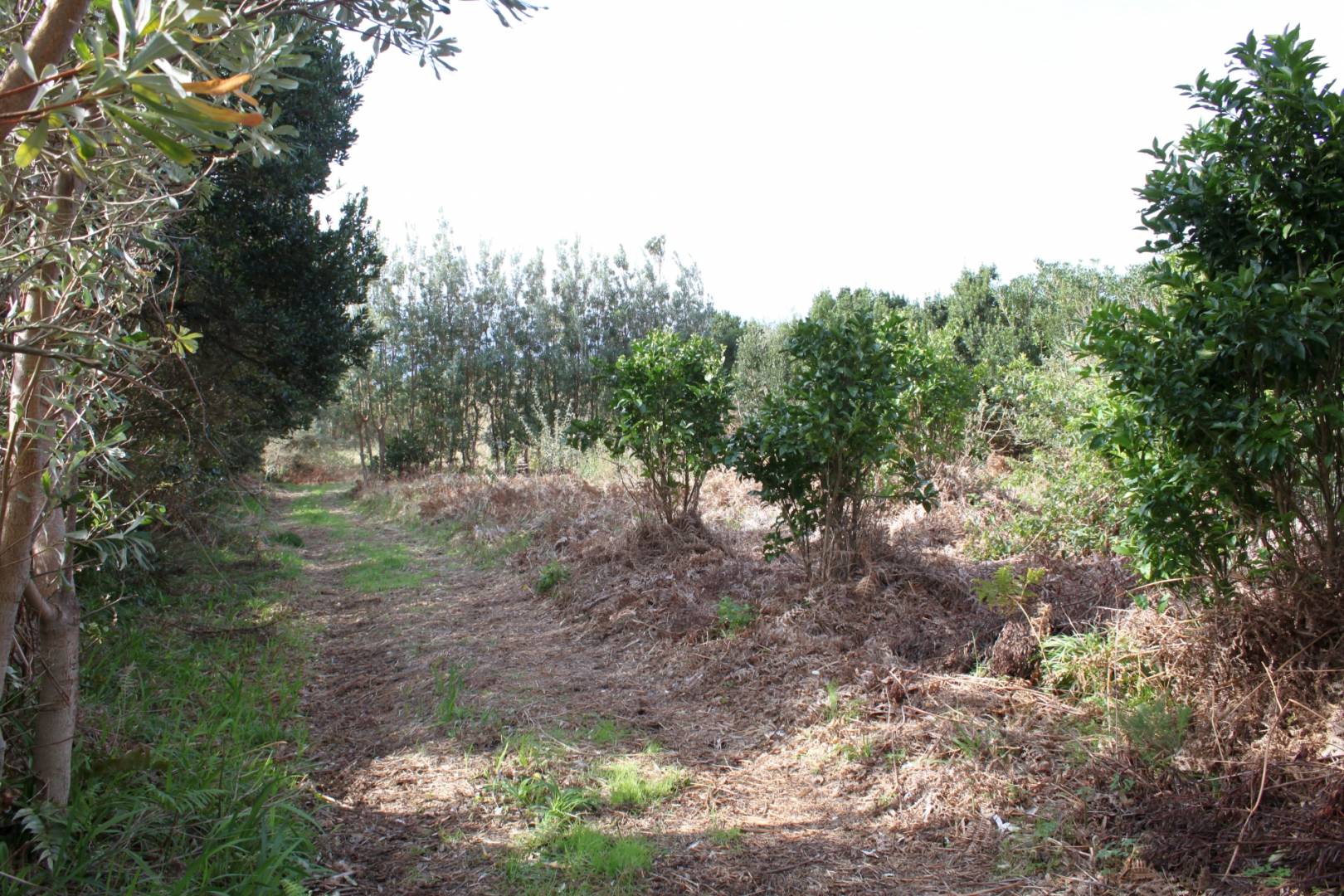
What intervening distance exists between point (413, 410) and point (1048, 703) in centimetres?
2424

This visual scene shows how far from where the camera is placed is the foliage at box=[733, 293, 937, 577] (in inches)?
246

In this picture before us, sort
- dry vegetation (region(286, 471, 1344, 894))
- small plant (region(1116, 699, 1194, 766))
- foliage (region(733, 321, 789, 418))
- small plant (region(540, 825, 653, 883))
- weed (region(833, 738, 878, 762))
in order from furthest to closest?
foliage (region(733, 321, 789, 418)), weed (region(833, 738, 878, 762)), small plant (region(1116, 699, 1194, 766)), small plant (region(540, 825, 653, 883)), dry vegetation (region(286, 471, 1344, 894))

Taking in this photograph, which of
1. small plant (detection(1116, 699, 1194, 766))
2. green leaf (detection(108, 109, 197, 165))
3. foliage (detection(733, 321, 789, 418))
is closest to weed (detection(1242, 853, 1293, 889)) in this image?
small plant (detection(1116, 699, 1194, 766))

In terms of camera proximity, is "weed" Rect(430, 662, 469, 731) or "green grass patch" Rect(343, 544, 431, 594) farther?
"green grass patch" Rect(343, 544, 431, 594)

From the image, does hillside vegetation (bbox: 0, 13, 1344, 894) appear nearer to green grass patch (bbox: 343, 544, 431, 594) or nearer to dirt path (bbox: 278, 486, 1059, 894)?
dirt path (bbox: 278, 486, 1059, 894)

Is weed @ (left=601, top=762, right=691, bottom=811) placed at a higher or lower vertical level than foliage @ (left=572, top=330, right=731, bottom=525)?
lower

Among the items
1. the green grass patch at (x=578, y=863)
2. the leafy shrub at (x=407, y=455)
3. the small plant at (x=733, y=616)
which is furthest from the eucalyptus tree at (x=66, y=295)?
the leafy shrub at (x=407, y=455)

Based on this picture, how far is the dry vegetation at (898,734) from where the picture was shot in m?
3.18

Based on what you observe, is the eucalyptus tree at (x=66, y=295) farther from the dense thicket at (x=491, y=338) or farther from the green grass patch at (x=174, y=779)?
→ the dense thicket at (x=491, y=338)

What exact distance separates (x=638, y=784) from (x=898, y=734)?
57.6 inches

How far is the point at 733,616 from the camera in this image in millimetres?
6285

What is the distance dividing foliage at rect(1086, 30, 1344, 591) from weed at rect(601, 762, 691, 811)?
9.04 feet

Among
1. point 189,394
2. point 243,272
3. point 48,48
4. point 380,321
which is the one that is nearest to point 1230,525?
point 48,48

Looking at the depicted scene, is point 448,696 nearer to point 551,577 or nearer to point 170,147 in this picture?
point 551,577
